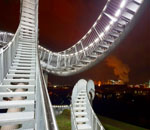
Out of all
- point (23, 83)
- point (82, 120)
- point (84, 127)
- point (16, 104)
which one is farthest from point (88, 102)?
point (16, 104)

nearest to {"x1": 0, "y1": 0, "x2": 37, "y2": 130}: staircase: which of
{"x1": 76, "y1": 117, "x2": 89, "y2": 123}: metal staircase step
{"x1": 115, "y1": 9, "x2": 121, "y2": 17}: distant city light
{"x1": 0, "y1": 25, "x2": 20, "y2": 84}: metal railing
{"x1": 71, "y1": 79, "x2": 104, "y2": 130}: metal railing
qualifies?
{"x1": 0, "y1": 25, "x2": 20, "y2": 84}: metal railing

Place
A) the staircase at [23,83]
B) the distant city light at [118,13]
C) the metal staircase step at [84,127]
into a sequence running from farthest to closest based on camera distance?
the distant city light at [118,13] < the metal staircase step at [84,127] < the staircase at [23,83]

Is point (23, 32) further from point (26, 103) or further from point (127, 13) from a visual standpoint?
point (26, 103)

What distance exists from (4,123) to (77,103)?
6.33 meters

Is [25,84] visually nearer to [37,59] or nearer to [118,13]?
[37,59]

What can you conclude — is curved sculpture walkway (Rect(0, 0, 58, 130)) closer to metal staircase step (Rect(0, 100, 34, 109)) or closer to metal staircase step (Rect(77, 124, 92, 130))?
metal staircase step (Rect(0, 100, 34, 109))

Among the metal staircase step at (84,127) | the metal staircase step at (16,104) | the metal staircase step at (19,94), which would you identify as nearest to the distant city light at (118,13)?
the metal staircase step at (84,127)

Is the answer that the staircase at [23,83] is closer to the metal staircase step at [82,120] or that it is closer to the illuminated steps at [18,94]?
the illuminated steps at [18,94]

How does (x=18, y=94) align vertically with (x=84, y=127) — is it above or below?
above

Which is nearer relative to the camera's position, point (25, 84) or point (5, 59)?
point (5, 59)

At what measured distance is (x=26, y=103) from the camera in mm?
3084

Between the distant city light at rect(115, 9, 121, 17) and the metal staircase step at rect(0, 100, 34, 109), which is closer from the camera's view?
the metal staircase step at rect(0, 100, 34, 109)

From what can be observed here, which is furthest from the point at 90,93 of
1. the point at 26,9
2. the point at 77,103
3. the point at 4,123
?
the point at 26,9

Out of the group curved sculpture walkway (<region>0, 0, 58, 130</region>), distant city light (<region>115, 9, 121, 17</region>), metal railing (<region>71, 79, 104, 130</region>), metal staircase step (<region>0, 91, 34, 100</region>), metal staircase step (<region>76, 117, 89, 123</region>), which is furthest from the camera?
distant city light (<region>115, 9, 121, 17</region>)
